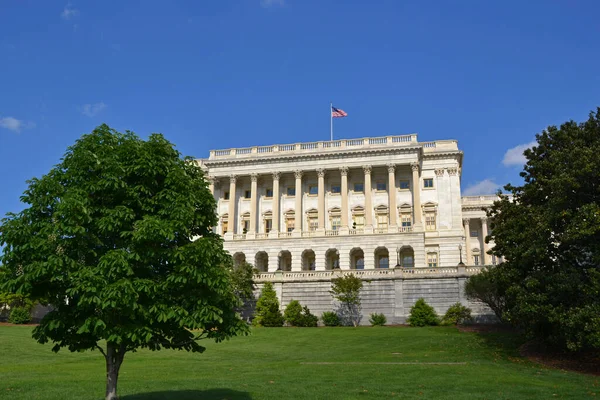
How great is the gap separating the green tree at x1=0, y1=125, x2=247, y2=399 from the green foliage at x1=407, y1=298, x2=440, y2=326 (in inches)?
1351

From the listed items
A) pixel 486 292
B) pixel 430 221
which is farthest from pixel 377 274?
pixel 430 221

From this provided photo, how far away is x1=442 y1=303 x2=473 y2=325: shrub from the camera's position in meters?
46.8

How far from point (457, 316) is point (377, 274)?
877 cm

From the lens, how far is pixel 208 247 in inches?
566

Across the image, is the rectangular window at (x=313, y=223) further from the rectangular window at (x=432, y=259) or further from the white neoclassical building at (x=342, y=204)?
the rectangular window at (x=432, y=259)

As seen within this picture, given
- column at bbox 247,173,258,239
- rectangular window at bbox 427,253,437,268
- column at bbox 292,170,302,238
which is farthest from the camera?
column at bbox 247,173,258,239

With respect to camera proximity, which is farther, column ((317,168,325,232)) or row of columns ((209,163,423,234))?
column ((317,168,325,232))

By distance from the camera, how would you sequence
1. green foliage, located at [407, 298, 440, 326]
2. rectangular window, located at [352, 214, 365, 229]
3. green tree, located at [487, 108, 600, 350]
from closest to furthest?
green tree, located at [487, 108, 600, 350] → green foliage, located at [407, 298, 440, 326] → rectangular window, located at [352, 214, 365, 229]

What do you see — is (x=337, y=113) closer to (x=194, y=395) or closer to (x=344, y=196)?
(x=344, y=196)

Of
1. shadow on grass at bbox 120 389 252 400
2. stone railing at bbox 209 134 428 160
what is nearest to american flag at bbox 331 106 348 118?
stone railing at bbox 209 134 428 160

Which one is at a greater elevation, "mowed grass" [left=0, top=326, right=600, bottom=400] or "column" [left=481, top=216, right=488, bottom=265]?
"column" [left=481, top=216, right=488, bottom=265]

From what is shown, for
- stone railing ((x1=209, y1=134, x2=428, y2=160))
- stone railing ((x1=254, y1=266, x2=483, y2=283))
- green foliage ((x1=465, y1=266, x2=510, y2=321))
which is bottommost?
green foliage ((x1=465, y1=266, x2=510, y2=321))

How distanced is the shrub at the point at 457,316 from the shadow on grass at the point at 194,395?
3119 cm

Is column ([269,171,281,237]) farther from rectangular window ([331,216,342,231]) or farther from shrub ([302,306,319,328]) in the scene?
shrub ([302,306,319,328])
